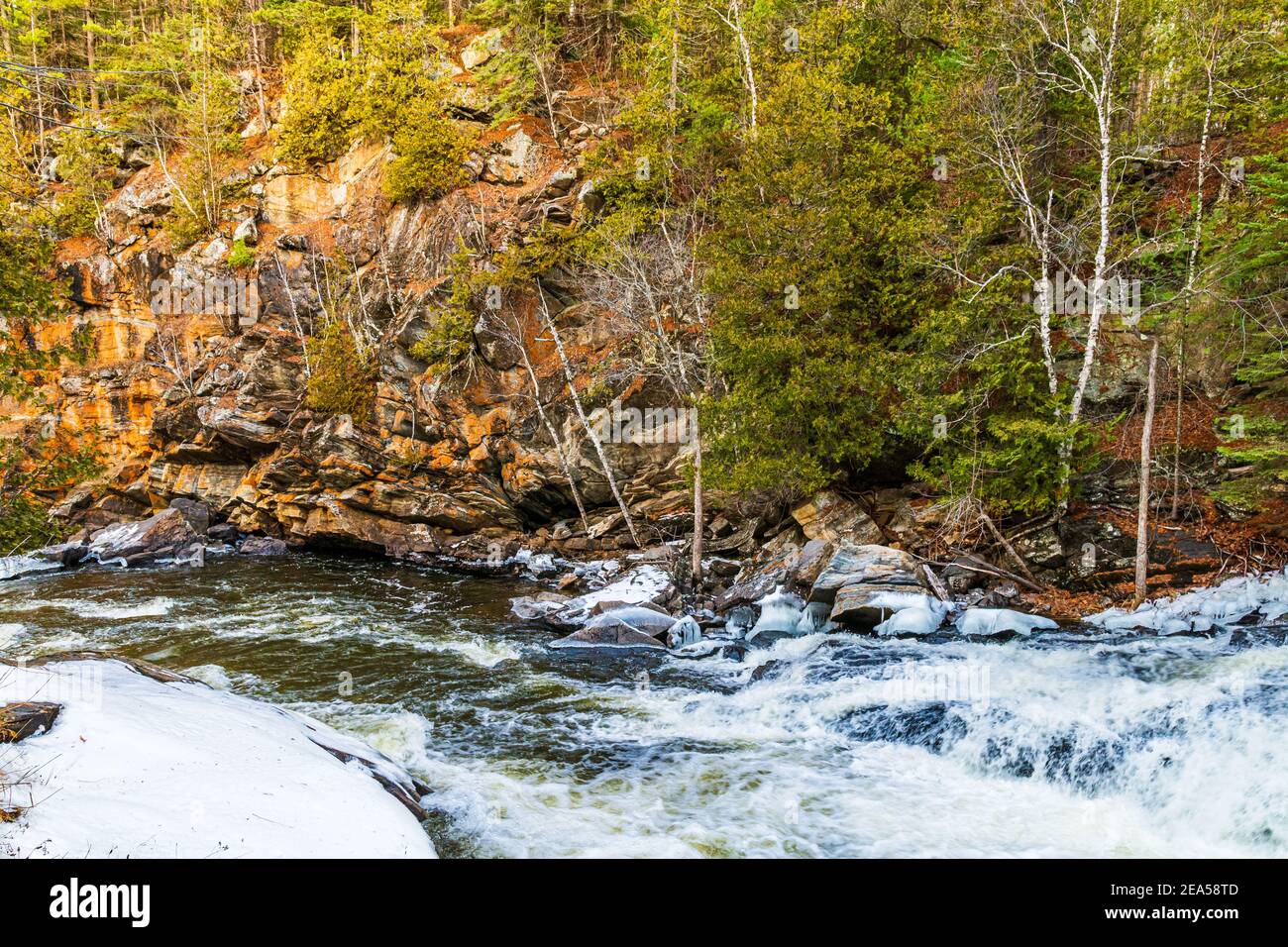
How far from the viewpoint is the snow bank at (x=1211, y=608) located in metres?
11.4

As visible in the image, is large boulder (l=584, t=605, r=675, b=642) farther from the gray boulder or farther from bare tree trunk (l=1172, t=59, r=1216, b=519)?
bare tree trunk (l=1172, t=59, r=1216, b=519)

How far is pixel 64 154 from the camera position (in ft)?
123

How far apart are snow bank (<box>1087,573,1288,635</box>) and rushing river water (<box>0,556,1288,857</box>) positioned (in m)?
0.80

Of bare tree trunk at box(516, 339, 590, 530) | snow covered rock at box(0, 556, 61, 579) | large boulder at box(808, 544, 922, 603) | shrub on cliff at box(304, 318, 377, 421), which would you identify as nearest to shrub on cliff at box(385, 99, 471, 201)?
shrub on cliff at box(304, 318, 377, 421)

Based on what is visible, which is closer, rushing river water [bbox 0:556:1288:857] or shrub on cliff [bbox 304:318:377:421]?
rushing river water [bbox 0:556:1288:857]

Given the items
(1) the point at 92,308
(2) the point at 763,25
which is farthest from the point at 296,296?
(2) the point at 763,25

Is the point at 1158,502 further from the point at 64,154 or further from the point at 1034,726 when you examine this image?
the point at 64,154

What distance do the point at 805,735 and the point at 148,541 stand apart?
2545 cm

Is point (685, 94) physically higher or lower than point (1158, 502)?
higher

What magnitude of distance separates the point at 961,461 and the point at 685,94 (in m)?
Result: 15.0

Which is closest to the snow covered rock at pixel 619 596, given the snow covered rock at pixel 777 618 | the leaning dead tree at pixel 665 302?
the leaning dead tree at pixel 665 302

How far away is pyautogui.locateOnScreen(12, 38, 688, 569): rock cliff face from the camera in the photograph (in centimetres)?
2445

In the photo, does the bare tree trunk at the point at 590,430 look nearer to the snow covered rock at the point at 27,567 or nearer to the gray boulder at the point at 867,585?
the gray boulder at the point at 867,585

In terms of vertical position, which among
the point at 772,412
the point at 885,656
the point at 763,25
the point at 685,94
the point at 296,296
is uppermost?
the point at 763,25
